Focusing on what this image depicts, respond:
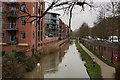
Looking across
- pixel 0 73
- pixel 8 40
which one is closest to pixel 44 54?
pixel 8 40

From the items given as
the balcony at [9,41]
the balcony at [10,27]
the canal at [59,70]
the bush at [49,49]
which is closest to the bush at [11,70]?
the canal at [59,70]

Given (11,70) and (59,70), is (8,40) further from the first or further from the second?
(59,70)

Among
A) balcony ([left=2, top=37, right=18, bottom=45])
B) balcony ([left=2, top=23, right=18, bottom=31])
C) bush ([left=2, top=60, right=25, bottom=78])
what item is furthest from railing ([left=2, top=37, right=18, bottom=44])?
bush ([left=2, top=60, right=25, bottom=78])

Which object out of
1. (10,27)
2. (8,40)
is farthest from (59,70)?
(10,27)

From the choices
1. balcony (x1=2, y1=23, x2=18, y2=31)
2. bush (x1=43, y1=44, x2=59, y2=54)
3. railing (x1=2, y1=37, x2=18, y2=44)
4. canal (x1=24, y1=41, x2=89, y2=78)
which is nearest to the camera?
canal (x1=24, y1=41, x2=89, y2=78)

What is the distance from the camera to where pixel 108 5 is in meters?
12.9

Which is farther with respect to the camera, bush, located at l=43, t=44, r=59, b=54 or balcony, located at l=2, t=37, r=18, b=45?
bush, located at l=43, t=44, r=59, b=54

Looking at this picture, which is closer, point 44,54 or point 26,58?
point 26,58

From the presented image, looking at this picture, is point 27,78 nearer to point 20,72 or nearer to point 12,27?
point 20,72

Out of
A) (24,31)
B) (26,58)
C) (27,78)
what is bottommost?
(27,78)

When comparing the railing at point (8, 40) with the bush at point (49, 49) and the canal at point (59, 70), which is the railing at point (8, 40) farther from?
the canal at point (59, 70)

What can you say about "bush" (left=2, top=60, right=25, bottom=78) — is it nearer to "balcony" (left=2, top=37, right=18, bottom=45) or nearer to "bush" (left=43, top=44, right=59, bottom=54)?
"balcony" (left=2, top=37, right=18, bottom=45)

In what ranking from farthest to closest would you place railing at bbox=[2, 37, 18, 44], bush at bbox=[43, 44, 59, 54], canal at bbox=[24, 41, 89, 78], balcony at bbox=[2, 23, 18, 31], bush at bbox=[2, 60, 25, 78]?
bush at bbox=[43, 44, 59, 54] < balcony at bbox=[2, 23, 18, 31] < railing at bbox=[2, 37, 18, 44] < canal at bbox=[24, 41, 89, 78] < bush at bbox=[2, 60, 25, 78]

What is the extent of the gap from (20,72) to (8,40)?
32.1 feet
